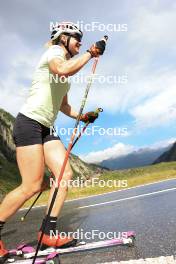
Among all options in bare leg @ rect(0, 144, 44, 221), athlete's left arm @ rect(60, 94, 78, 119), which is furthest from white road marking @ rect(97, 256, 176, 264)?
athlete's left arm @ rect(60, 94, 78, 119)

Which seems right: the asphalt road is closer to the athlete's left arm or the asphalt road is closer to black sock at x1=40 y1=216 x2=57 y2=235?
black sock at x1=40 y1=216 x2=57 y2=235

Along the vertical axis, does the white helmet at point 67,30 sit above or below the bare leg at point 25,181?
above

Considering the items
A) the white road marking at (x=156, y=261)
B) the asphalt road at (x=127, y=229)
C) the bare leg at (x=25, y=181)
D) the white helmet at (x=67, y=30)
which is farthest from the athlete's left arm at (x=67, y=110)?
the white road marking at (x=156, y=261)

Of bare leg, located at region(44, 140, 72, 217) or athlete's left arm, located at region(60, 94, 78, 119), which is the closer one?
bare leg, located at region(44, 140, 72, 217)

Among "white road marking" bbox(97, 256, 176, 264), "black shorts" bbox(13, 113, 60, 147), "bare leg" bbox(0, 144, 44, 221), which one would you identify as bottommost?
"white road marking" bbox(97, 256, 176, 264)

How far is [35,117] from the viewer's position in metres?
5.98

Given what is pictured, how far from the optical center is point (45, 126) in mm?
6129

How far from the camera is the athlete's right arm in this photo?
18.5 ft

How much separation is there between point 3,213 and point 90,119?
1951 millimetres

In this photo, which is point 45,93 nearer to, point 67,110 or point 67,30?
point 67,30

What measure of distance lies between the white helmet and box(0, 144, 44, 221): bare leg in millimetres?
1729

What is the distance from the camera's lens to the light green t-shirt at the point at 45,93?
600 cm

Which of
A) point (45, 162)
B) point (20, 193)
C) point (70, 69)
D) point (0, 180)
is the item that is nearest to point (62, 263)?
point (20, 193)

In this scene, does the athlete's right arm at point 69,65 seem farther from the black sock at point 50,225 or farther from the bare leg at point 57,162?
the black sock at point 50,225
